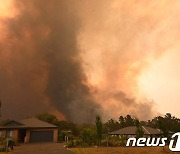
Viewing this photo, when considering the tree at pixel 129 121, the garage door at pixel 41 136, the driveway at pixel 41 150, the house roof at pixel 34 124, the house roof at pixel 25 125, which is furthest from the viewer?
the tree at pixel 129 121

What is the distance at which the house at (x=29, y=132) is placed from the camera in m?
55.8

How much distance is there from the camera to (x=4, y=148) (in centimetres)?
3297

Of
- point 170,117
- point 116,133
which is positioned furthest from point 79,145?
point 170,117

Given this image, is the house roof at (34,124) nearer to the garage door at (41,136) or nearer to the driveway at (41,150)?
the garage door at (41,136)

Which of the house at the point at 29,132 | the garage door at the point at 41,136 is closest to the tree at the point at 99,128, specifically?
the house at the point at 29,132

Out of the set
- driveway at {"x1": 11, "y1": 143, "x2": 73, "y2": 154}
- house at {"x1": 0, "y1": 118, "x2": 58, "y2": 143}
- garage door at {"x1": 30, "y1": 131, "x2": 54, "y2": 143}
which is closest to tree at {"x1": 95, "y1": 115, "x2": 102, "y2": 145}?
driveway at {"x1": 11, "y1": 143, "x2": 73, "y2": 154}

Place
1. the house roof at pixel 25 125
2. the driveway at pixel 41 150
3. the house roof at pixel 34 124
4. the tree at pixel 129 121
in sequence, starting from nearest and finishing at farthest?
the driveway at pixel 41 150 → the house roof at pixel 25 125 → the house roof at pixel 34 124 → the tree at pixel 129 121

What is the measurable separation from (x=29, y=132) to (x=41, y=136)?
3.13m

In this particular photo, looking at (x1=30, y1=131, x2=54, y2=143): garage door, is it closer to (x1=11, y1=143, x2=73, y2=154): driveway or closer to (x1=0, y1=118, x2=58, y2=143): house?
(x1=0, y1=118, x2=58, y2=143): house

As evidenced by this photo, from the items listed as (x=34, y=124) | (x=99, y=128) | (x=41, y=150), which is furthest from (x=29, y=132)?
(x=41, y=150)

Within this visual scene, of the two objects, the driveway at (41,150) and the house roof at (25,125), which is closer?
the driveway at (41,150)

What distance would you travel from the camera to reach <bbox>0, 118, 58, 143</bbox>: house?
183 ft

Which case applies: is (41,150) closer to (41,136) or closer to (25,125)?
(41,136)

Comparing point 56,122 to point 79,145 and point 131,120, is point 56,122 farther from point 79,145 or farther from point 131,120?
point 131,120
